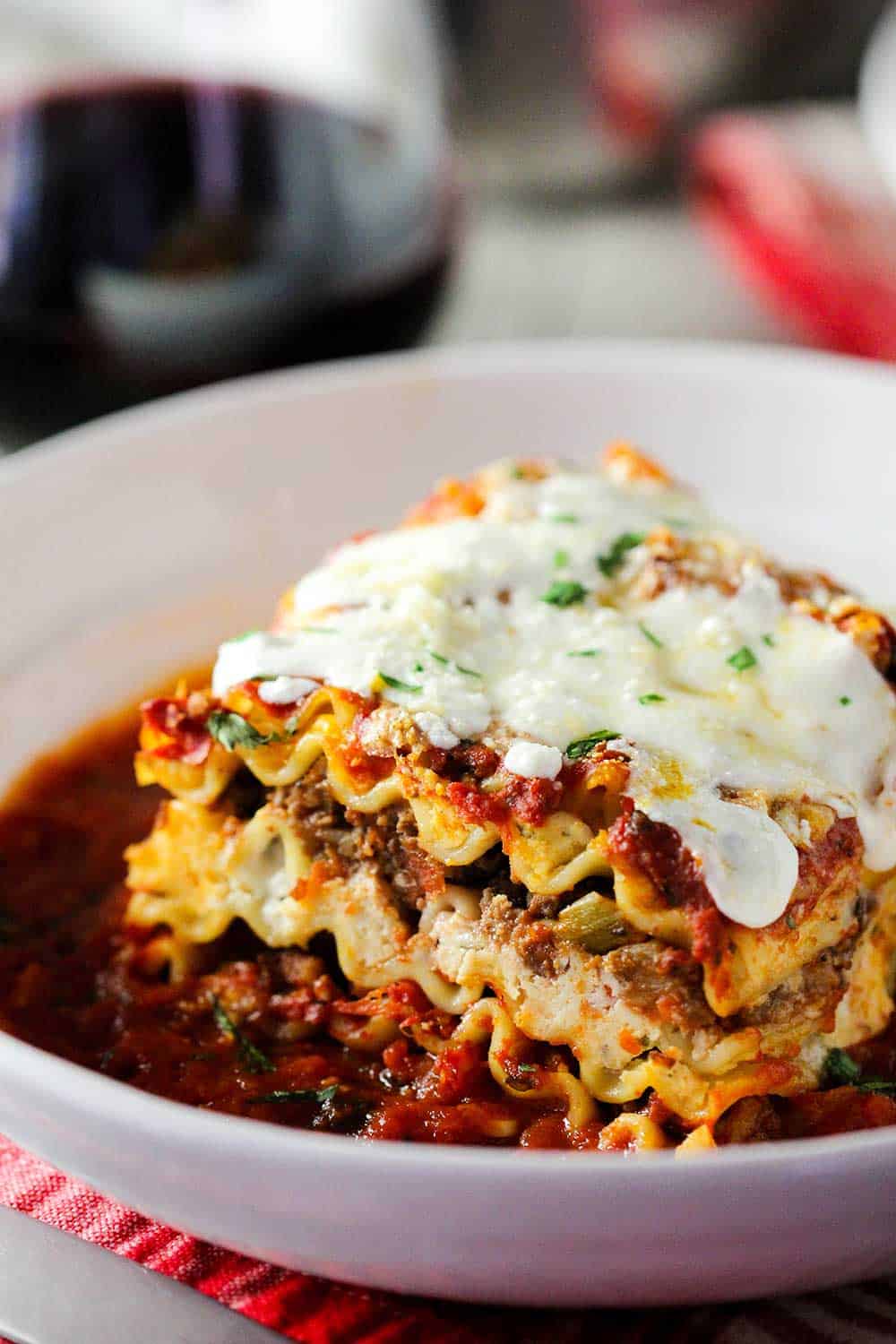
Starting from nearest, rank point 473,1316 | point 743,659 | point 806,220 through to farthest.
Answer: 1. point 473,1316
2. point 743,659
3. point 806,220

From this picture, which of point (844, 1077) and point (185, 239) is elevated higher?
point (185, 239)

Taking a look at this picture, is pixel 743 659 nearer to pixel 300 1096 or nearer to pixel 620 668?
pixel 620 668

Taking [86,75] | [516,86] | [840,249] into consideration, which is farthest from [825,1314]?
[516,86]

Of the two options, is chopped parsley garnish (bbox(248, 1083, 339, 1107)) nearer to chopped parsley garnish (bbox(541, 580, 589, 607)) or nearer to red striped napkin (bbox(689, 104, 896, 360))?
chopped parsley garnish (bbox(541, 580, 589, 607))

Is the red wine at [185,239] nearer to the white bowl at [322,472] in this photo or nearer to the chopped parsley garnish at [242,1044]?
the white bowl at [322,472]

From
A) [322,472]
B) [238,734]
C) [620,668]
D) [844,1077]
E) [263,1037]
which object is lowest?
[263,1037]

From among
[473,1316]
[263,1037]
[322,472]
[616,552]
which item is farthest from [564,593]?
[322,472]

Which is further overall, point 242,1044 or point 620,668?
point 242,1044

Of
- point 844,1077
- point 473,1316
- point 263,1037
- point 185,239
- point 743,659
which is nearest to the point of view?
point 473,1316
